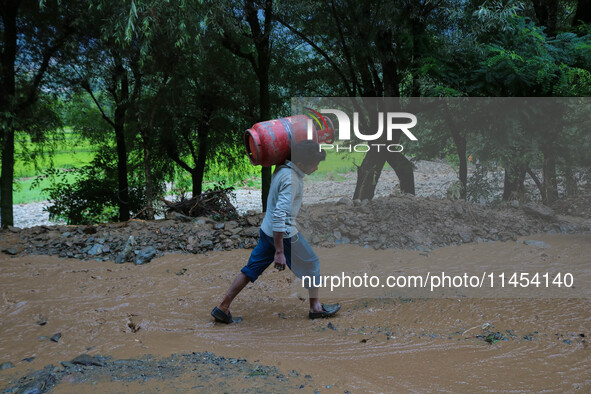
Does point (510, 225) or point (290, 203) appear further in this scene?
point (510, 225)

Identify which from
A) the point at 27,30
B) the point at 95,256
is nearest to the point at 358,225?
the point at 95,256

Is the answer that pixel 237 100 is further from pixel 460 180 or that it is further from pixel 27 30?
pixel 460 180

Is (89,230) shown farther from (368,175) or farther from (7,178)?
(368,175)

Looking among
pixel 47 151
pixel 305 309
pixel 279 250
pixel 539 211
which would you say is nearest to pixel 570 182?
pixel 539 211

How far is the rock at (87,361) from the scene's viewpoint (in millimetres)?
3193

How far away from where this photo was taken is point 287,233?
3883 mm

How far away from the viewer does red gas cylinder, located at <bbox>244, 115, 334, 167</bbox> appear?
152 inches

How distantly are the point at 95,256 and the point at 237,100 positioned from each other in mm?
7338

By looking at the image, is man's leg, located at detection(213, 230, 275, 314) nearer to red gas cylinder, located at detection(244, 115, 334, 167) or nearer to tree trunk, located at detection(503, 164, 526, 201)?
red gas cylinder, located at detection(244, 115, 334, 167)

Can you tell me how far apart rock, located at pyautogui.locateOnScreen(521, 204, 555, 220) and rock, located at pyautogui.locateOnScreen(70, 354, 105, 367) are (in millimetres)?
6806

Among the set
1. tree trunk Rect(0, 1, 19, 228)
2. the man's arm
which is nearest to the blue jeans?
the man's arm

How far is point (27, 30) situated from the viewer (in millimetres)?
10453

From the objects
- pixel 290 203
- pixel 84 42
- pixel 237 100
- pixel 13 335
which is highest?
pixel 84 42

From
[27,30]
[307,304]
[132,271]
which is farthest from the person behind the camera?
[27,30]
